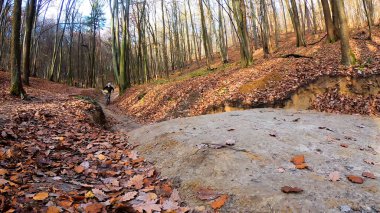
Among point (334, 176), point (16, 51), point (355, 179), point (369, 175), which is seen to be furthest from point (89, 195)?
point (16, 51)

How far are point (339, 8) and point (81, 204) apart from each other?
11223mm

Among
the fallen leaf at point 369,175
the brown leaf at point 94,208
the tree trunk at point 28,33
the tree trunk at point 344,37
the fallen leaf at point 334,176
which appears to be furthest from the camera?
the tree trunk at point 28,33

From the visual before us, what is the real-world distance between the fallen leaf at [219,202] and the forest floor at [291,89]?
7.27m

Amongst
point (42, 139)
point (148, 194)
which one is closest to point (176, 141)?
point (148, 194)

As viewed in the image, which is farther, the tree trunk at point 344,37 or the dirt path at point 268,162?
the tree trunk at point 344,37

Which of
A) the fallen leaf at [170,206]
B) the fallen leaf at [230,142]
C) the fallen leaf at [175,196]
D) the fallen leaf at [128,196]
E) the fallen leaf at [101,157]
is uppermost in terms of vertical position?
the fallen leaf at [230,142]

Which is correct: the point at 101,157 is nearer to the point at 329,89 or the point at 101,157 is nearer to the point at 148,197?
the point at 148,197

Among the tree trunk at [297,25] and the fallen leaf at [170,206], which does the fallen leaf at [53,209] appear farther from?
the tree trunk at [297,25]

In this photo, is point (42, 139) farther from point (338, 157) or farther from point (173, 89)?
point (173, 89)

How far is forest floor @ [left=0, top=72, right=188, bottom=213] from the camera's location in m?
2.67

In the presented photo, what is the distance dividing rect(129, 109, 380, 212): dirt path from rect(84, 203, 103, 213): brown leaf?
0.89 meters

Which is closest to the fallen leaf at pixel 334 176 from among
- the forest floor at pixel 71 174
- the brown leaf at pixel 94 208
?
the forest floor at pixel 71 174

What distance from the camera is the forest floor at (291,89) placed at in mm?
9109

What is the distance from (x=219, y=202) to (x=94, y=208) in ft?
3.96
